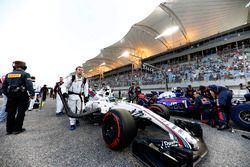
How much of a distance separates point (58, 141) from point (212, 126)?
3366mm

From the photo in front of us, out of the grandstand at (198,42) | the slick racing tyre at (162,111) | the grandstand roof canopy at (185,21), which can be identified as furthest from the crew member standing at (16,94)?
the grandstand roof canopy at (185,21)

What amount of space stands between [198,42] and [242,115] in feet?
55.5

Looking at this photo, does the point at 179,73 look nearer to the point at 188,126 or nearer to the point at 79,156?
the point at 188,126

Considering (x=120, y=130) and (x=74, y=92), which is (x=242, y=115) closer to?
(x=120, y=130)

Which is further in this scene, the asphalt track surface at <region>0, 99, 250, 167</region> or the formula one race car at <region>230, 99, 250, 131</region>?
the formula one race car at <region>230, 99, 250, 131</region>

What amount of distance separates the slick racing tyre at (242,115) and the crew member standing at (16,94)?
4.53 metres

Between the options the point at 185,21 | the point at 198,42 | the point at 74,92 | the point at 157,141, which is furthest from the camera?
the point at 198,42

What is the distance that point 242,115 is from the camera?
242 centimetres

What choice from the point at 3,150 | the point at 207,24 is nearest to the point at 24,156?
the point at 3,150

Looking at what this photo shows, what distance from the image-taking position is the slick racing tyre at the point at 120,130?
149cm

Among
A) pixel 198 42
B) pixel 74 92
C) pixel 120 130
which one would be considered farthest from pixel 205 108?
pixel 198 42

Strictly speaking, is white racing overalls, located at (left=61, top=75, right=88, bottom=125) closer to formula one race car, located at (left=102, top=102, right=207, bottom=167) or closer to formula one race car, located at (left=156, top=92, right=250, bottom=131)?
formula one race car, located at (left=102, top=102, right=207, bottom=167)

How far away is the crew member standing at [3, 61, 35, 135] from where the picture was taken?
7.43 feet

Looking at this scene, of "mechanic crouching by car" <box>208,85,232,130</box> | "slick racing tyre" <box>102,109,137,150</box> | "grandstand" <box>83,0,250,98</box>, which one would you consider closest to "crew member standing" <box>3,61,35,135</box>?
"slick racing tyre" <box>102,109,137,150</box>
